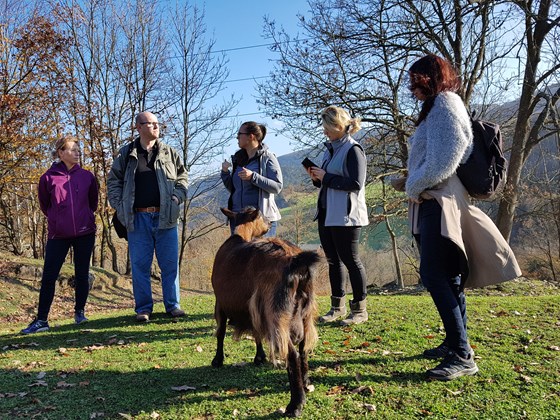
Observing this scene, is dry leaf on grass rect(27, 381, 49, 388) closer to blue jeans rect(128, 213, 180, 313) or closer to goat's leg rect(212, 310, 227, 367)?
goat's leg rect(212, 310, 227, 367)

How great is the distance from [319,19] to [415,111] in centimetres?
397

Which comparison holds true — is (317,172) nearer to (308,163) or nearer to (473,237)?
(308,163)

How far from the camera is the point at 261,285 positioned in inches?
120

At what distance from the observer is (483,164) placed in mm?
3318

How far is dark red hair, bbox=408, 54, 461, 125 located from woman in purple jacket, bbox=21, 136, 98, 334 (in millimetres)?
4375

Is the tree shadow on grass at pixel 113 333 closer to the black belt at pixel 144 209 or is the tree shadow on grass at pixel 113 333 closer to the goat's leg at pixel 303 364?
the black belt at pixel 144 209

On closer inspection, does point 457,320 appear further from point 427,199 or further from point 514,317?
point 514,317

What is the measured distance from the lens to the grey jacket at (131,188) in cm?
562

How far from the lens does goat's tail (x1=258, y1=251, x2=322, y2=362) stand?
9.34ft

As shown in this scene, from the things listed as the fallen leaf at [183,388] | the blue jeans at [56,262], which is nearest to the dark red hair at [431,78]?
the fallen leaf at [183,388]

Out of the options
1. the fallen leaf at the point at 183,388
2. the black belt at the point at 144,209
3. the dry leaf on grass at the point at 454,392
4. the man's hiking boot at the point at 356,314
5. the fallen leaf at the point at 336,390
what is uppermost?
the black belt at the point at 144,209

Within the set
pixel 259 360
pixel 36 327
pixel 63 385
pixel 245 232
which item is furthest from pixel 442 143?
pixel 36 327

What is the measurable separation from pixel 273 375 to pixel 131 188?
3.16 metres

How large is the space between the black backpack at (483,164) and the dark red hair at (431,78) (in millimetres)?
373
